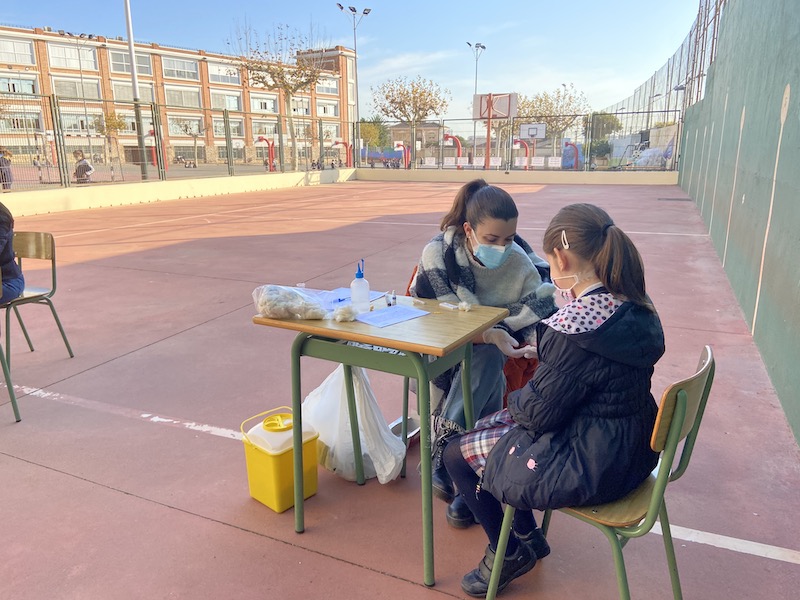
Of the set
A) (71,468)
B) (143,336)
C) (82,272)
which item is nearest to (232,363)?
(143,336)

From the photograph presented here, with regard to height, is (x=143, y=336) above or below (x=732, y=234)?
below

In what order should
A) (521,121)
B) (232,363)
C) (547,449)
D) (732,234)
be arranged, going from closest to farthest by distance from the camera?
(547,449) → (232,363) → (732,234) → (521,121)

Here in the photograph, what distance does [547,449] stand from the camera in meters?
1.79

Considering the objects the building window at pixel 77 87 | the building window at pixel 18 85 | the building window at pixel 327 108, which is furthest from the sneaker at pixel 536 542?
the building window at pixel 327 108

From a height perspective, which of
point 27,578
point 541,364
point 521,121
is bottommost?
point 27,578

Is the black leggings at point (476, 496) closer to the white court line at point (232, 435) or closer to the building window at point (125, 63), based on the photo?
the white court line at point (232, 435)

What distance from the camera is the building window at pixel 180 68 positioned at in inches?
2163

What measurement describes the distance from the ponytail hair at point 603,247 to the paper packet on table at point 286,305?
951 mm

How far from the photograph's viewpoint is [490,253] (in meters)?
2.56

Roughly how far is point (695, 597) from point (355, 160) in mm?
26385

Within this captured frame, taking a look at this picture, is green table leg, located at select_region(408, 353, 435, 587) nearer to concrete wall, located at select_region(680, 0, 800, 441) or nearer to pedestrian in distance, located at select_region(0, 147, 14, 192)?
concrete wall, located at select_region(680, 0, 800, 441)

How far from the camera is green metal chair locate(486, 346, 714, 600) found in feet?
5.23

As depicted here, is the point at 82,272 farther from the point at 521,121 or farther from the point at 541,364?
the point at 521,121

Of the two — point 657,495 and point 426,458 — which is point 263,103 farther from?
point 657,495
